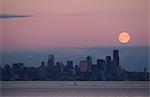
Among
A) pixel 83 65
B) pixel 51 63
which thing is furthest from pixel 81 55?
pixel 51 63

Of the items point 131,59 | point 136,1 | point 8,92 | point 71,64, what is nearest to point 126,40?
point 131,59

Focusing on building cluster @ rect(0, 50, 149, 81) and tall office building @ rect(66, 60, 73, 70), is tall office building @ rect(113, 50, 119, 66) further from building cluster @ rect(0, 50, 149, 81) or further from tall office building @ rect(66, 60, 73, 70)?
tall office building @ rect(66, 60, 73, 70)

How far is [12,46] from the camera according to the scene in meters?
2.52

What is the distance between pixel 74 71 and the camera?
2705mm

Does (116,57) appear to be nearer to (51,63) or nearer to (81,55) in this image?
(81,55)

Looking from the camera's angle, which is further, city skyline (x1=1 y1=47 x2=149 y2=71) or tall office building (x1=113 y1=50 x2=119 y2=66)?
tall office building (x1=113 y1=50 x2=119 y2=66)

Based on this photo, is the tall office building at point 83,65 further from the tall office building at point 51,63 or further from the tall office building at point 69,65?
the tall office building at point 51,63

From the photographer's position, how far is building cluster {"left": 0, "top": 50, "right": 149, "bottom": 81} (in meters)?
2.56

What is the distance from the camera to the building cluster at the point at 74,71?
8.39 feet

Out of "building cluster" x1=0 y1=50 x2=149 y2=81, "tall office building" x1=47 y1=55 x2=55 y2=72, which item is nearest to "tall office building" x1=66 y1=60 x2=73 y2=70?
"building cluster" x1=0 y1=50 x2=149 y2=81

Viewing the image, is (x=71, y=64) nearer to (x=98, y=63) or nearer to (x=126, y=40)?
(x=98, y=63)

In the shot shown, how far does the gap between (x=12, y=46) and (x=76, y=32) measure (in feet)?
1.64

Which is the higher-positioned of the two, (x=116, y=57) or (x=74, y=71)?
(x=116, y=57)

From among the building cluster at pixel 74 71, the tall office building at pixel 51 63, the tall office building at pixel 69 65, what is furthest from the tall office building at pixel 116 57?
the tall office building at pixel 51 63
